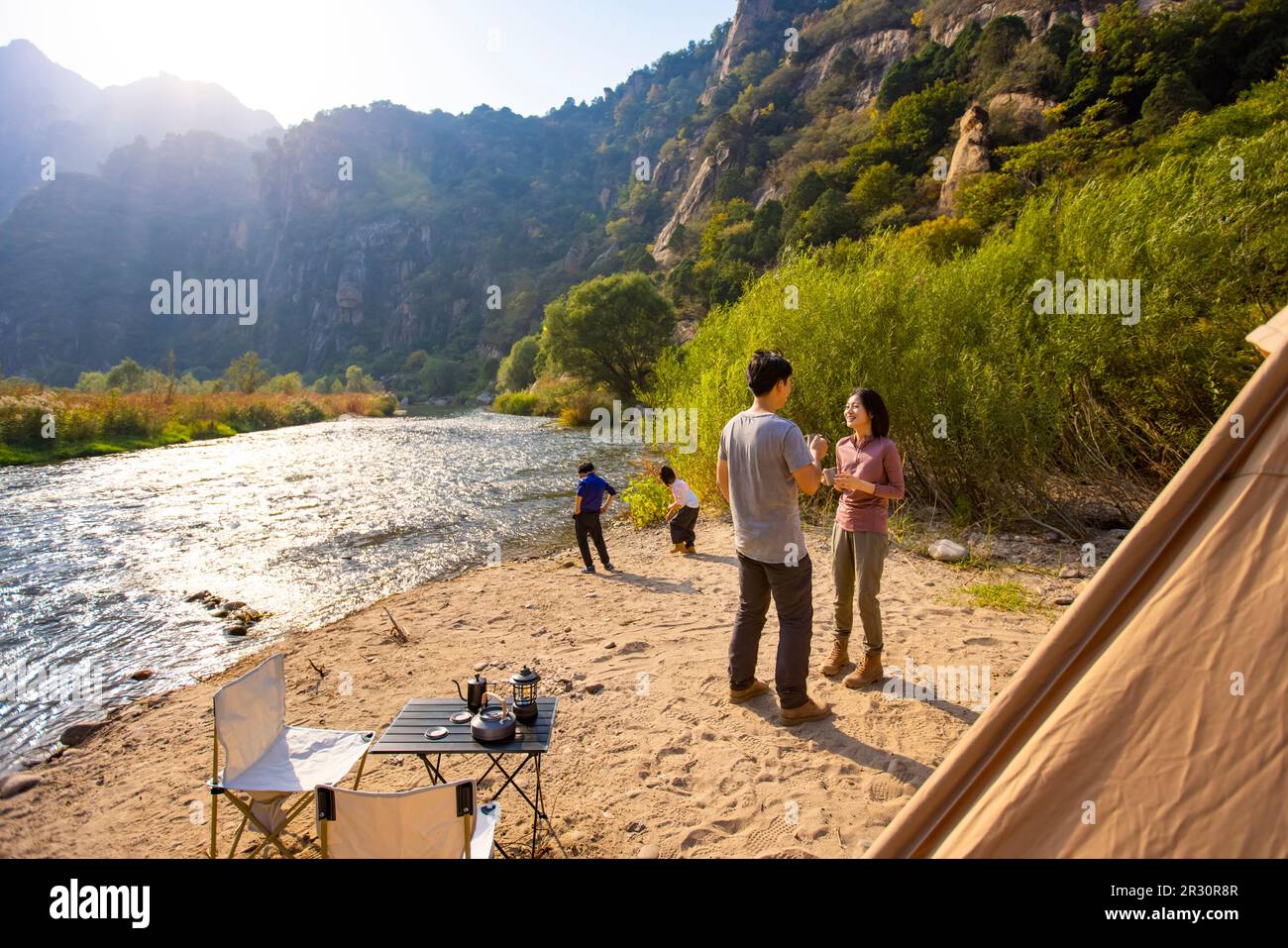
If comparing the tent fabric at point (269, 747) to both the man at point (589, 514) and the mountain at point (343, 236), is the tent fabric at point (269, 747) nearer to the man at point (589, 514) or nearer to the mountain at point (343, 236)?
the man at point (589, 514)

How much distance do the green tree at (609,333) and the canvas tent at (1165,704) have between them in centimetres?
3880

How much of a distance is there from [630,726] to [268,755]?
2.28 meters

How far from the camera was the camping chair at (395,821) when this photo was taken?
2309mm

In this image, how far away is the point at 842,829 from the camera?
10.6 ft

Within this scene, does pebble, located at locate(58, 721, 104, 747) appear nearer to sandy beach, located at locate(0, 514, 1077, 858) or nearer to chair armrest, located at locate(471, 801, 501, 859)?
sandy beach, located at locate(0, 514, 1077, 858)

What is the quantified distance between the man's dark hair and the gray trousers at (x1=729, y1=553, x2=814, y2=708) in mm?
1107

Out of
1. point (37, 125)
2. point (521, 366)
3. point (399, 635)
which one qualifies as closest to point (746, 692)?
point (399, 635)

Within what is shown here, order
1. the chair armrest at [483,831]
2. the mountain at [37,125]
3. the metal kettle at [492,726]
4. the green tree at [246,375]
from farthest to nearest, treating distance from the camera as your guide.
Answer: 1. the mountain at [37,125]
2. the green tree at [246,375]
3. the metal kettle at [492,726]
4. the chair armrest at [483,831]

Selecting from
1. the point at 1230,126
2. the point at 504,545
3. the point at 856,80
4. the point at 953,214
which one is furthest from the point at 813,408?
the point at 856,80

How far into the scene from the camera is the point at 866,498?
4.40 m

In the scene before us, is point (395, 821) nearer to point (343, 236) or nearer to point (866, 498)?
point (866, 498)

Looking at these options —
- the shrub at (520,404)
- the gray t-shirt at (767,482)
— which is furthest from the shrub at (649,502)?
the shrub at (520,404)
